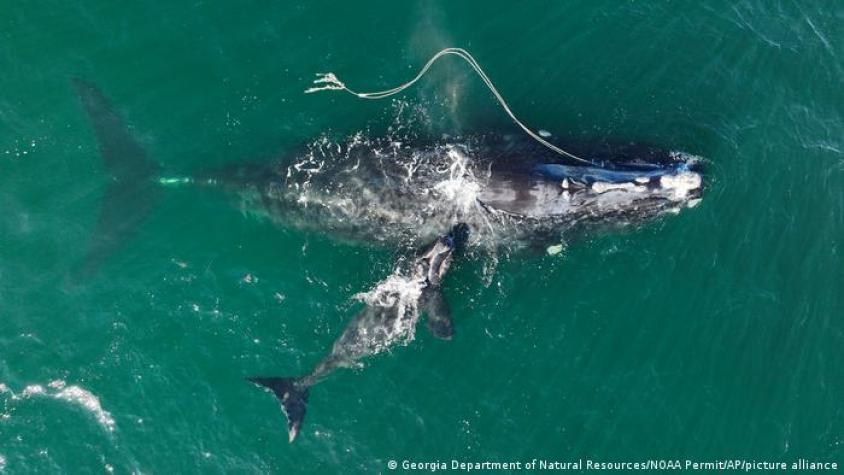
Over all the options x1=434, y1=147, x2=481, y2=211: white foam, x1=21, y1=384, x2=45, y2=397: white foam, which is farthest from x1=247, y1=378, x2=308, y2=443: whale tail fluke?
x1=434, y1=147, x2=481, y2=211: white foam

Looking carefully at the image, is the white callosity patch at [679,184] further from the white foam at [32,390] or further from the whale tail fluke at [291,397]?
the white foam at [32,390]

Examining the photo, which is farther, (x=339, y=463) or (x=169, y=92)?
(x=169, y=92)

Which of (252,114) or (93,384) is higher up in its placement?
(252,114)

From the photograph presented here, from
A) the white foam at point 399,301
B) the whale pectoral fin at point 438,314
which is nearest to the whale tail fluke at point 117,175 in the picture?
the white foam at point 399,301

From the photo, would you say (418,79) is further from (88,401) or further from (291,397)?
(88,401)

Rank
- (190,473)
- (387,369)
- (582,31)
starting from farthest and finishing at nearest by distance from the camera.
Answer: (582,31) → (387,369) → (190,473)

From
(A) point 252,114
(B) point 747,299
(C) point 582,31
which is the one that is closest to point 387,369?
(A) point 252,114

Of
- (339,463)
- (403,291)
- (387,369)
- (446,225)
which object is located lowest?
(339,463)

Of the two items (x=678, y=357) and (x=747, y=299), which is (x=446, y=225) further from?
(x=747, y=299)
